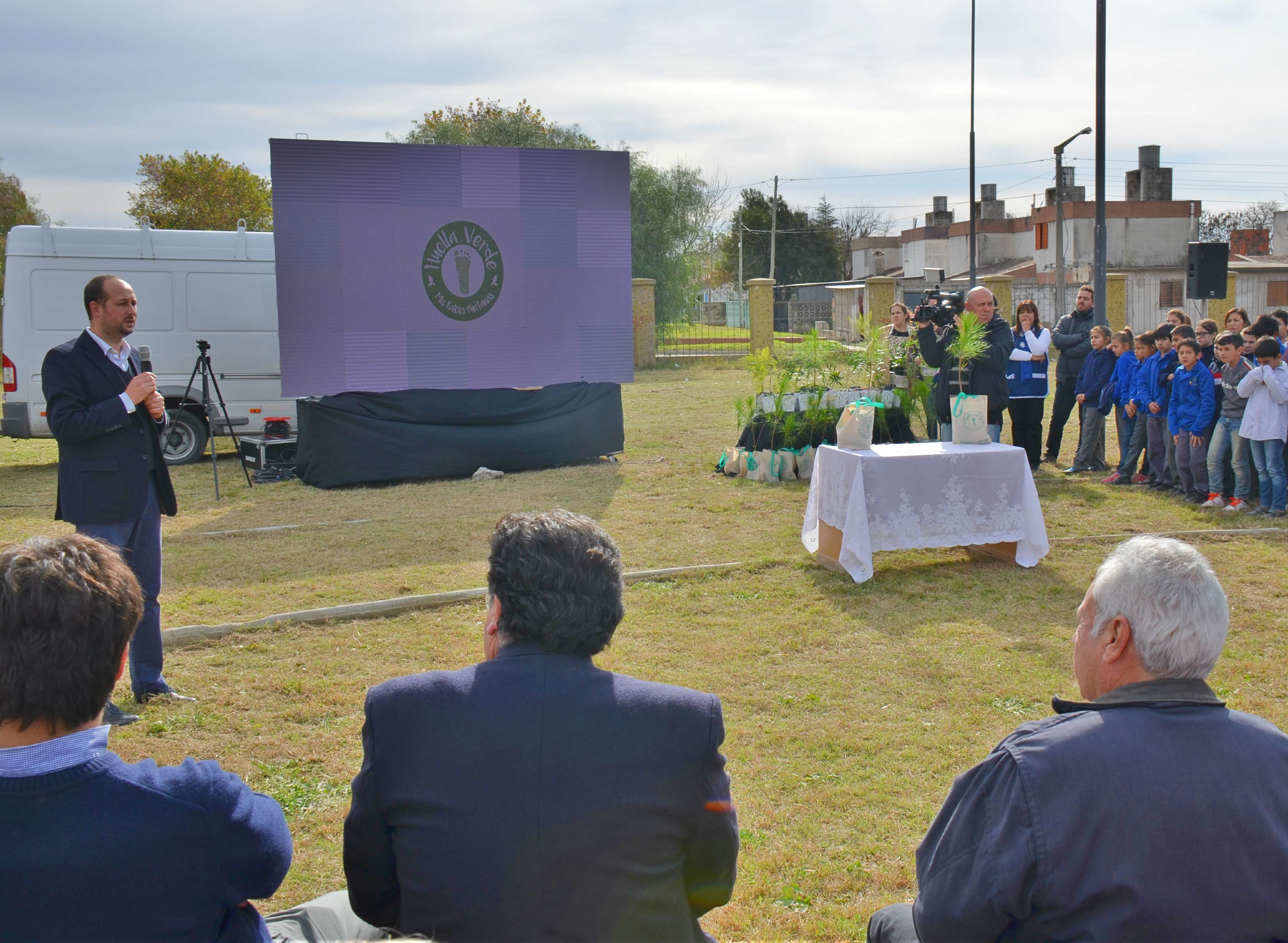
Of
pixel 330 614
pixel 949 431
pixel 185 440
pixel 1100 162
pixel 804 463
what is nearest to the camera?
pixel 330 614

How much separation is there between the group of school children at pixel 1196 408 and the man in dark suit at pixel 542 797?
7.23 m

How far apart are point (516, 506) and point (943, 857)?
7.40 metres

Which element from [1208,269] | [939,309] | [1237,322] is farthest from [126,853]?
[1208,269]

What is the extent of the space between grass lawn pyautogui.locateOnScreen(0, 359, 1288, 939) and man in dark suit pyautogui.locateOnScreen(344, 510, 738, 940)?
1.30 m

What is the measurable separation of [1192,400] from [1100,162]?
6.73 m

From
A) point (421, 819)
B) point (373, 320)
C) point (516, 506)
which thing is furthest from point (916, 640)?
point (373, 320)

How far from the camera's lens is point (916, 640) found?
5.15m

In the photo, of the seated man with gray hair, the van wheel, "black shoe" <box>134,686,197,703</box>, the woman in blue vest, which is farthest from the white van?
the seated man with gray hair

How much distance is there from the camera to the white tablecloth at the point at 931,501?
19.9 ft

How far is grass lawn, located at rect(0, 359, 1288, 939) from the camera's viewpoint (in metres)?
3.33

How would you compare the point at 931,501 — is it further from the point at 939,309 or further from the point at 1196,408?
the point at 1196,408

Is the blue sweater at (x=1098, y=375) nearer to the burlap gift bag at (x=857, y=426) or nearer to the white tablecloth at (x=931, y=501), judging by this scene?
the white tablecloth at (x=931, y=501)

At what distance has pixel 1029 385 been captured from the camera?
9.65 metres

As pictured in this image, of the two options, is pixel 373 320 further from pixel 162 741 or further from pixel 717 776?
pixel 717 776
